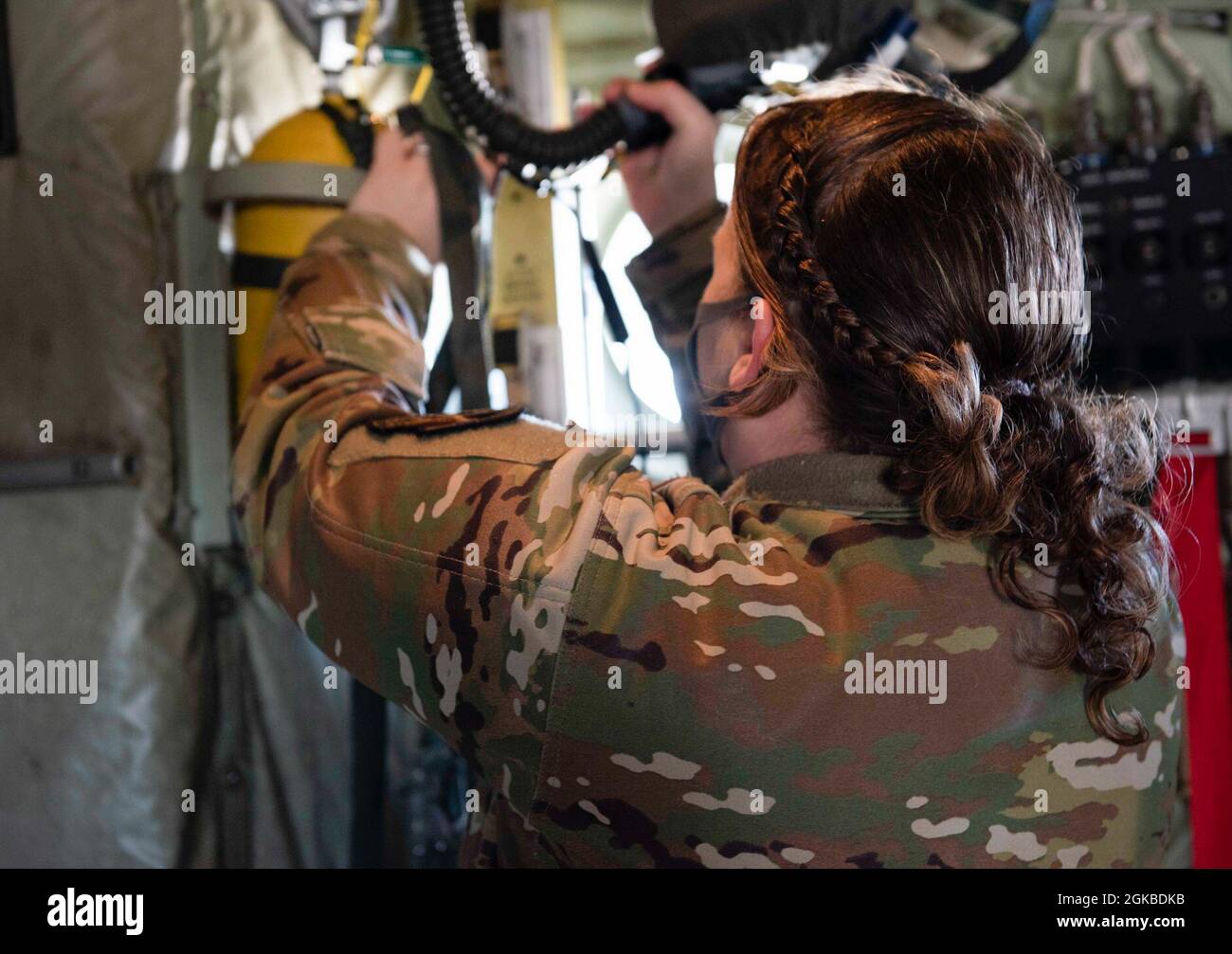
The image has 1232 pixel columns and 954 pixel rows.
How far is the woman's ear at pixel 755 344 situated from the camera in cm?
81

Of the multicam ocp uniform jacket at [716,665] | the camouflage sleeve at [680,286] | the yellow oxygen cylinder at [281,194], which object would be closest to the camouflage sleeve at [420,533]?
the multicam ocp uniform jacket at [716,665]

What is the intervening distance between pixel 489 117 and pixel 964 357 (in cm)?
64

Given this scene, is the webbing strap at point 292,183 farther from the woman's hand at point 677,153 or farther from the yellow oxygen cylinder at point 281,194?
the woman's hand at point 677,153

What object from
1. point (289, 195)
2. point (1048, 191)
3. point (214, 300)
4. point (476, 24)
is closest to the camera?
point (1048, 191)

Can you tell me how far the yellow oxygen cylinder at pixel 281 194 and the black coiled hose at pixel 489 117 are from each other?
12cm

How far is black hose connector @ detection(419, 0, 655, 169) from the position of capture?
1126 millimetres

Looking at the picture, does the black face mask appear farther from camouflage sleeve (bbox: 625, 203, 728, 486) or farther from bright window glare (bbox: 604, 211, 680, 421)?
bright window glare (bbox: 604, 211, 680, 421)

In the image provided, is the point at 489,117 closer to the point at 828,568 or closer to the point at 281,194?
the point at 281,194

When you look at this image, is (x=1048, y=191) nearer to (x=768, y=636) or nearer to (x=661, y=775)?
(x=768, y=636)

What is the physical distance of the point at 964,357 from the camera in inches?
29.4

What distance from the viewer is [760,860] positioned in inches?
29.2
